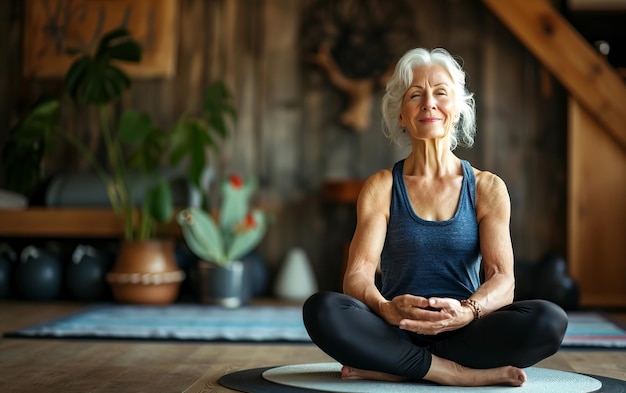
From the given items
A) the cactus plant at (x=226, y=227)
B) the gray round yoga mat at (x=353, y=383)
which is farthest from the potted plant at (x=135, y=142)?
the gray round yoga mat at (x=353, y=383)

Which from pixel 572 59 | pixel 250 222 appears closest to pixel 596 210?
pixel 572 59

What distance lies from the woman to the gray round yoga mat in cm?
4

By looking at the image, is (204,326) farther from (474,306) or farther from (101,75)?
(474,306)

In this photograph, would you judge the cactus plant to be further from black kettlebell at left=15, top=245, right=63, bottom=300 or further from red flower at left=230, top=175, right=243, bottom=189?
black kettlebell at left=15, top=245, right=63, bottom=300

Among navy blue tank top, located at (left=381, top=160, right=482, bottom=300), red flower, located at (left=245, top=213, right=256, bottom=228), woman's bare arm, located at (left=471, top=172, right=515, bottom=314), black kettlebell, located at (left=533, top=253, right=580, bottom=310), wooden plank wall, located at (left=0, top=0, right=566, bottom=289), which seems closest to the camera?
woman's bare arm, located at (left=471, top=172, right=515, bottom=314)

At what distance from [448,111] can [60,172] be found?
357 cm

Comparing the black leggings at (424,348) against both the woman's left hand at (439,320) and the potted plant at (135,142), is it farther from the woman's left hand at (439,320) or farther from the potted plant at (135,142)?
the potted plant at (135,142)

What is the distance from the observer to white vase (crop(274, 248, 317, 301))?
5004 millimetres

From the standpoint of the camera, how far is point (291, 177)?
5.32m

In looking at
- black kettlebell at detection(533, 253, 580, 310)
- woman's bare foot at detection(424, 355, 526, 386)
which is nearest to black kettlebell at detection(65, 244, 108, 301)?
black kettlebell at detection(533, 253, 580, 310)

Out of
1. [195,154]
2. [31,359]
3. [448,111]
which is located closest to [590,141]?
[195,154]

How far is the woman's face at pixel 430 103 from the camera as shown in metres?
2.18

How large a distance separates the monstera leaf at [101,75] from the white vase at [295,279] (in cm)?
132

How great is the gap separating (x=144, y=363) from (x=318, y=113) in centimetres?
285
